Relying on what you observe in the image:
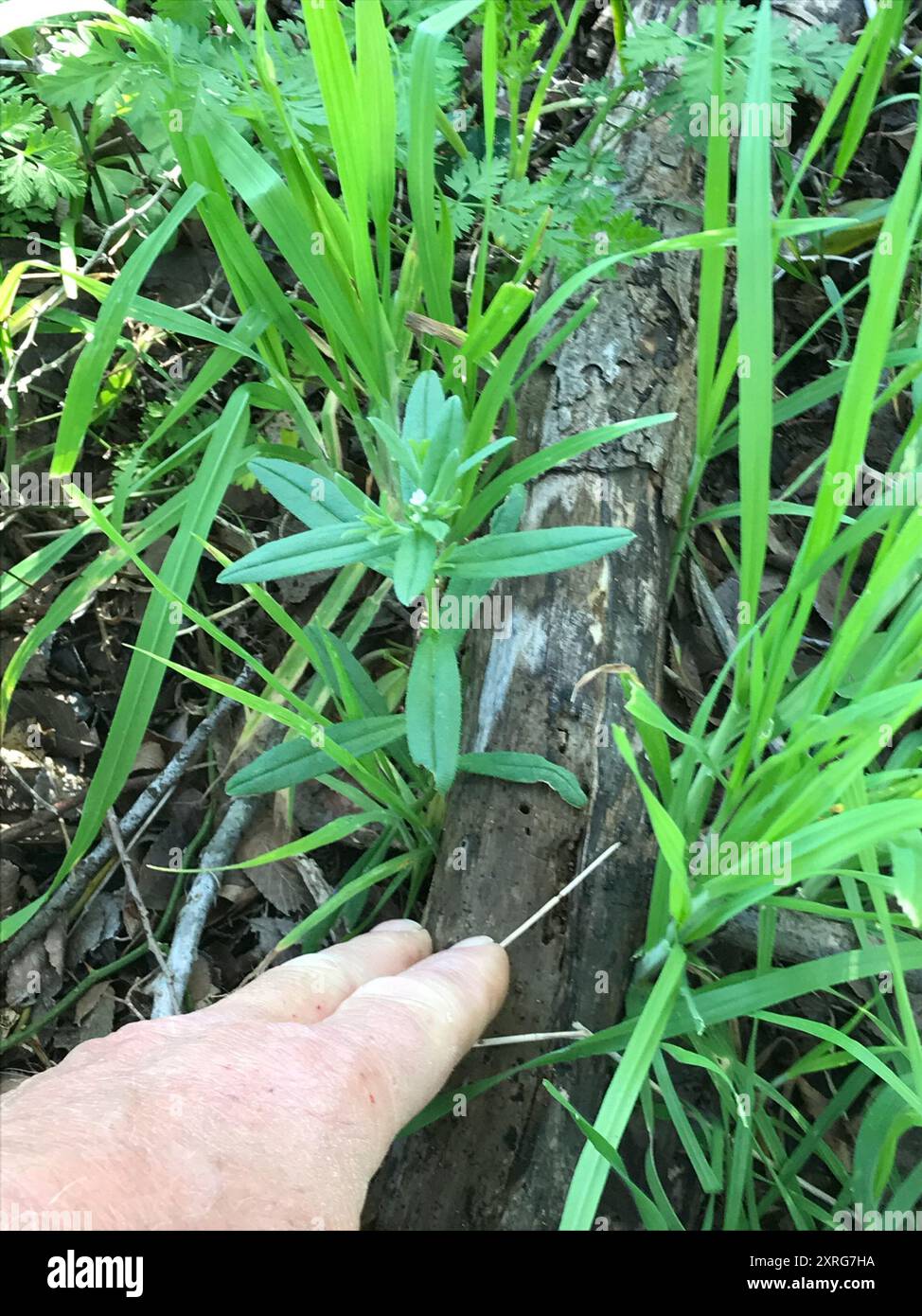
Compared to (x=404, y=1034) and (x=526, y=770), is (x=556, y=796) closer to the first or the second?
(x=526, y=770)

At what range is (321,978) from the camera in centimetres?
101

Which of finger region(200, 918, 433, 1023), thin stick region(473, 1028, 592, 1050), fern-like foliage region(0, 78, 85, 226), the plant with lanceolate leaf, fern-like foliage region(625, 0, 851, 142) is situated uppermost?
fern-like foliage region(625, 0, 851, 142)

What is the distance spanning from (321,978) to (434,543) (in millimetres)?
520

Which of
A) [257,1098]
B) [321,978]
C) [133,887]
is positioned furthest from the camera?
[133,887]

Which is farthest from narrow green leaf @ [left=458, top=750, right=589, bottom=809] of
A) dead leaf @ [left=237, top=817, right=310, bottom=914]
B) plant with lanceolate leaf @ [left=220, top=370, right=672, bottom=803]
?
dead leaf @ [left=237, top=817, right=310, bottom=914]

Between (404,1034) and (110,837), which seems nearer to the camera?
(404,1034)

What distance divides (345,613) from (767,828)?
902 mm

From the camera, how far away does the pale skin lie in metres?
0.70

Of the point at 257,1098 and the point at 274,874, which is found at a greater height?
the point at 257,1098

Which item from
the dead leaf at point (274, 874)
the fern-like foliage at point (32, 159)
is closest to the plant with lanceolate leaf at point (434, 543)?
the dead leaf at point (274, 874)

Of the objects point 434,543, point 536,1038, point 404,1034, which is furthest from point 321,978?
point 434,543

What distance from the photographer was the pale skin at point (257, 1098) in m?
0.70

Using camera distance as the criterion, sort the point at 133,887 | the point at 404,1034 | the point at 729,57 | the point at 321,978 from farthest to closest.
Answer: the point at 133,887 < the point at 729,57 < the point at 321,978 < the point at 404,1034

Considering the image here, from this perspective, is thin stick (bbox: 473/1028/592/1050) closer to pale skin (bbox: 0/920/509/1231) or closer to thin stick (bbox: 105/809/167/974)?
pale skin (bbox: 0/920/509/1231)
